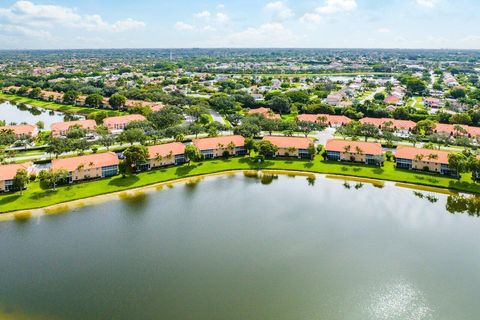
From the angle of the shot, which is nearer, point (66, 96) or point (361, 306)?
point (361, 306)

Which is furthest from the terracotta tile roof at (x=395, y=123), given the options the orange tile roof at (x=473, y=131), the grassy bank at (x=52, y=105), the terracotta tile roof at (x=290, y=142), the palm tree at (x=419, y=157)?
the grassy bank at (x=52, y=105)

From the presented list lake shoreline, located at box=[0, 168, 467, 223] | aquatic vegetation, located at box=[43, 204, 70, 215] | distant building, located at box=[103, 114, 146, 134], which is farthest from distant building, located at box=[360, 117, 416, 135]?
aquatic vegetation, located at box=[43, 204, 70, 215]

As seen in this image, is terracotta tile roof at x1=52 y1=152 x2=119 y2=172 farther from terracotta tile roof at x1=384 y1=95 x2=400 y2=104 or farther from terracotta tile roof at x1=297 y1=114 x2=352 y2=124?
terracotta tile roof at x1=384 y1=95 x2=400 y2=104

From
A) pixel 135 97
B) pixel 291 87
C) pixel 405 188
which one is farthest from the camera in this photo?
pixel 291 87

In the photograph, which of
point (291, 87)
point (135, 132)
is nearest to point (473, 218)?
point (135, 132)

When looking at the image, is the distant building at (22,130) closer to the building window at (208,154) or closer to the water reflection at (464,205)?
the building window at (208,154)

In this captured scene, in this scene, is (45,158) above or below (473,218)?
above

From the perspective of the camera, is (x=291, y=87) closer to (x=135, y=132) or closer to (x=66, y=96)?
(x=66, y=96)
